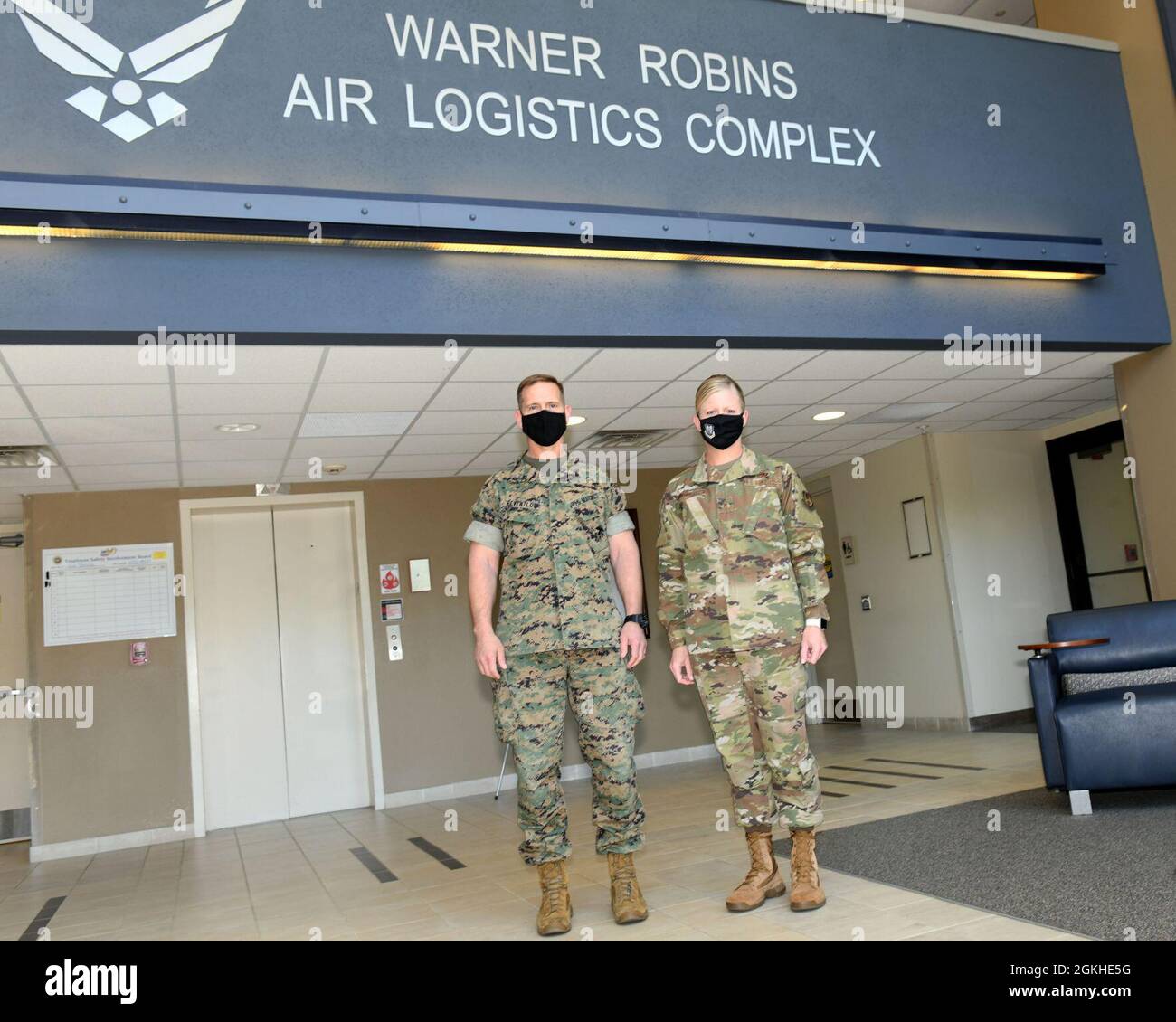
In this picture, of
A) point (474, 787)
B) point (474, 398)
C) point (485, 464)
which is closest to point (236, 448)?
point (474, 398)

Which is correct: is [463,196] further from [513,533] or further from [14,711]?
[14,711]

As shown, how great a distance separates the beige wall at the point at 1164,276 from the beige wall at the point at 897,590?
2.15m

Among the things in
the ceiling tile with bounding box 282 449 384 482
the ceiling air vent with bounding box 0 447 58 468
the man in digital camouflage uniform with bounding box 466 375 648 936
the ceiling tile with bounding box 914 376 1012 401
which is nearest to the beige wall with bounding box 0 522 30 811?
→ the ceiling air vent with bounding box 0 447 58 468

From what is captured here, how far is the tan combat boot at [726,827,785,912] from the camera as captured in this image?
3.14 meters

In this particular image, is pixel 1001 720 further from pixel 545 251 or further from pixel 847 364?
pixel 545 251

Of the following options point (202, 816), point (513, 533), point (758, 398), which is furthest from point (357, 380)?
point (202, 816)

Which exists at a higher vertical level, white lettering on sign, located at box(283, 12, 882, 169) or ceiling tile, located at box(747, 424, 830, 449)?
white lettering on sign, located at box(283, 12, 882, 169)

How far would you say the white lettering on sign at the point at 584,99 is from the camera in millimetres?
4445

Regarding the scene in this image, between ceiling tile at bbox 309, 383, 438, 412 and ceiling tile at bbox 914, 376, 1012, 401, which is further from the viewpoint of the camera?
ceiling tile at bbox 914, 376, 1012, 401

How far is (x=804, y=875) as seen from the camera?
10.1 ft

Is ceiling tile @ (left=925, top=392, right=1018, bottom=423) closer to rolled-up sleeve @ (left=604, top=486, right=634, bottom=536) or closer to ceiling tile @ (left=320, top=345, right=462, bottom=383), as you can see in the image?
ceiling tile @ (left=320, top=345, right=462, bottom=383)

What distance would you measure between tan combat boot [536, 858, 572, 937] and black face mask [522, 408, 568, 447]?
1317 millimetres

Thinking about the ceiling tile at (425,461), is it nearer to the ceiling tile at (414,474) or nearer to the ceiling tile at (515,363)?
the ceiling tile at (414,474)

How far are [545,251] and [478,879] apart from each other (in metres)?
2.79
